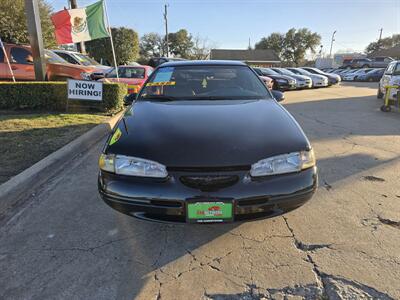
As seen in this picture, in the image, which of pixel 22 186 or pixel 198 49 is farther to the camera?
pixel 198 49

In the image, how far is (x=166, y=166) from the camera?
220 centimetres

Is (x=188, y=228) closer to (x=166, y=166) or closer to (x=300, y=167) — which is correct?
(x=166, y=166)

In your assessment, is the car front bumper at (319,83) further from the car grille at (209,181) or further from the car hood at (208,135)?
the car grille at (209,181)

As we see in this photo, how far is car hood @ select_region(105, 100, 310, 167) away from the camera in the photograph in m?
2.21

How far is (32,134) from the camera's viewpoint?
5.75 metres

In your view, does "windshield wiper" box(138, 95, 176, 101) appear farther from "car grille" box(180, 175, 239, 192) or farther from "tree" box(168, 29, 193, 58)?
"tree" box(168, 29, 193, 58)

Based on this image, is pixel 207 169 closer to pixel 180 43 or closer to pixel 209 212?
pixel 209 212

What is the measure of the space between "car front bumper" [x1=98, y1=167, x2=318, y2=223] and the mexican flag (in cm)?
847

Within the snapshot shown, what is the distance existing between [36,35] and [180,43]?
53.7 metres

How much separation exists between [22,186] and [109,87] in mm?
4996

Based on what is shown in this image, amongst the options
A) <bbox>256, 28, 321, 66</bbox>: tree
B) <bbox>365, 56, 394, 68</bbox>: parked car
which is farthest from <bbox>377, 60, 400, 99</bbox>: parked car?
<bbox>256, 28, 321, 66</bbox>: tree

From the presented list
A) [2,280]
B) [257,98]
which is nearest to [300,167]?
[257,98]

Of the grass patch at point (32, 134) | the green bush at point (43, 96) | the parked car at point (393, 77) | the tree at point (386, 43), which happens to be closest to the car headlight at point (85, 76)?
the green bush at point (43, 96)

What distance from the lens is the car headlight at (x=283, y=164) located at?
221cm
